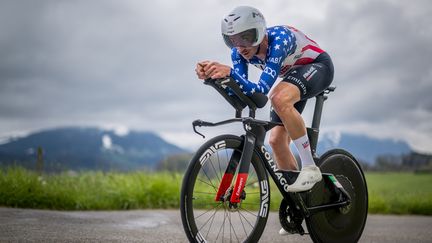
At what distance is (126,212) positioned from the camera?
8664 mm

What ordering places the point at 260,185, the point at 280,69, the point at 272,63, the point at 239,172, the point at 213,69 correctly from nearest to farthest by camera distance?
1. the point at 213,69
2. the point at 239,172
3. the point at 272,63
4. the point at 260,185
5. the point at 280,69

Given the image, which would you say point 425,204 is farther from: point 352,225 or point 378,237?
point 352,225

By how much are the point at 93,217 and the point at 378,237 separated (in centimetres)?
436

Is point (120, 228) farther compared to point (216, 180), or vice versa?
point (120, 228)

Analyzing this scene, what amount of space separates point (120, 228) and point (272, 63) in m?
3.41

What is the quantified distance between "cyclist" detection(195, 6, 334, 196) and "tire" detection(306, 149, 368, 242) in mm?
463

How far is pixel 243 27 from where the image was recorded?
4.50m

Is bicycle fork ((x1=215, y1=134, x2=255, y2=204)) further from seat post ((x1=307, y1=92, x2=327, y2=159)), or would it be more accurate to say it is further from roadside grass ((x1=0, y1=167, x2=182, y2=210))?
roadside grass ((x1=0, y1=167, x2=182, y2=210))

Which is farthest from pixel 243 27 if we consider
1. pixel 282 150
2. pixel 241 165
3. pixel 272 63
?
pixel 282 150

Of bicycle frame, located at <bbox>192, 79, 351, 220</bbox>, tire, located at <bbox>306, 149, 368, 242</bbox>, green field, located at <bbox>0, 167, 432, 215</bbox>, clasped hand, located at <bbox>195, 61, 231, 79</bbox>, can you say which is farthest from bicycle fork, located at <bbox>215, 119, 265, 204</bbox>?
green field, located at <bbox>0, 167, 432, 215</bbox>

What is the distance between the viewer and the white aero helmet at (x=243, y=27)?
14.8 feet

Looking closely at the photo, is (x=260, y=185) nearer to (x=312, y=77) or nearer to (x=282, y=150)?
(x=282, y=150)

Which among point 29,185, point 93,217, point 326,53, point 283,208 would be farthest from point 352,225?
point 29,185

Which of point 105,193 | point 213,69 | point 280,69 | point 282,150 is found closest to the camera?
point 213,69
